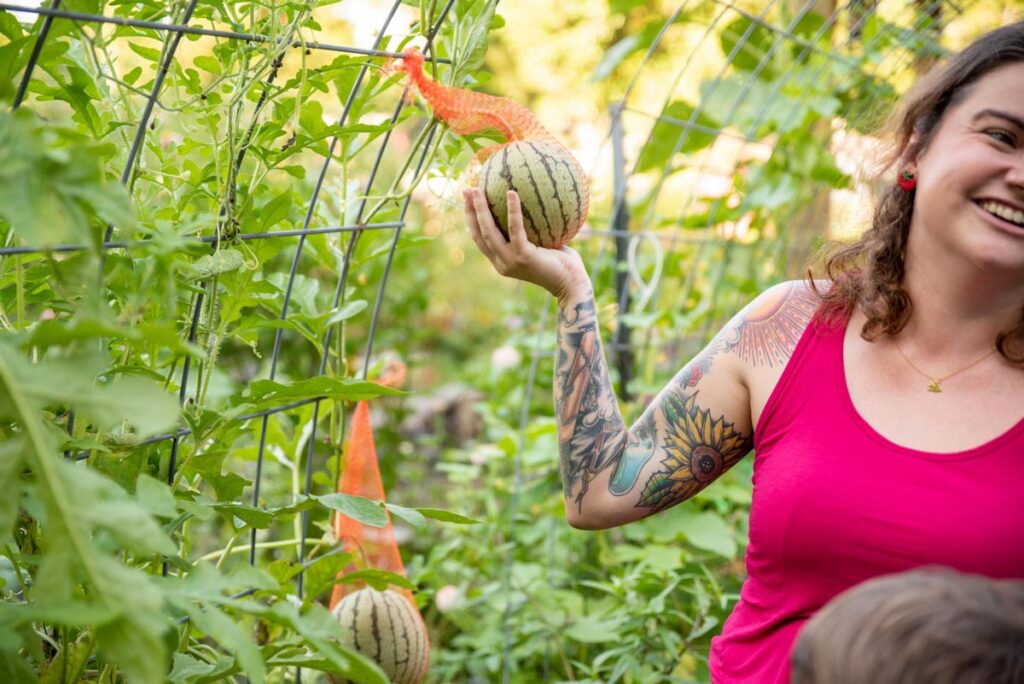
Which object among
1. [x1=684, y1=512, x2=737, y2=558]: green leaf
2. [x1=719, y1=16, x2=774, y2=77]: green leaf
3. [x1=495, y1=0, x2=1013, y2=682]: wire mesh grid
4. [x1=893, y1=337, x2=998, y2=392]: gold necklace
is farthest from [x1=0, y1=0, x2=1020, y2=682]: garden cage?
[x1=719, y1=16, x2=774, y2=77]: green leaf

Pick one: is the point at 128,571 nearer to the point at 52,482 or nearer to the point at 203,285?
the point at 52,482

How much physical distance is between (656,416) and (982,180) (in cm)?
51

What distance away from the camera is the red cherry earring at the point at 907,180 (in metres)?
1.37

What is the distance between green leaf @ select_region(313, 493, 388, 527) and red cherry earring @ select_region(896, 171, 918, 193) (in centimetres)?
84

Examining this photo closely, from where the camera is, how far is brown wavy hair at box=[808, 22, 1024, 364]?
126 cm

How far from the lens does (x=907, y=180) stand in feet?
4.50

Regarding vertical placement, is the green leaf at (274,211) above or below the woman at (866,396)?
above

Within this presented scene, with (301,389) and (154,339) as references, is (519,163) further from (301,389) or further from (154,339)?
(154,339)

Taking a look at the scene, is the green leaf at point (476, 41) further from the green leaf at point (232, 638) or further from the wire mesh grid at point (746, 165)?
the wire mesh grid at point (746, 165)

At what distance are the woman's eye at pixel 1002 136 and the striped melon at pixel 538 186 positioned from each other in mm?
497

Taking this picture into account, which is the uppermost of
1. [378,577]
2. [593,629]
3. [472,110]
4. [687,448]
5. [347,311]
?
[472,110]

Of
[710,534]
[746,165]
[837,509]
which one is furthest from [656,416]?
[746,165]

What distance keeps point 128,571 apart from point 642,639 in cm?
129

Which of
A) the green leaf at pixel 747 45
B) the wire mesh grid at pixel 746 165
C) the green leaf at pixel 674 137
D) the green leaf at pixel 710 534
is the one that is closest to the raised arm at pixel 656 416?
the green leaf at pixel 710 534
